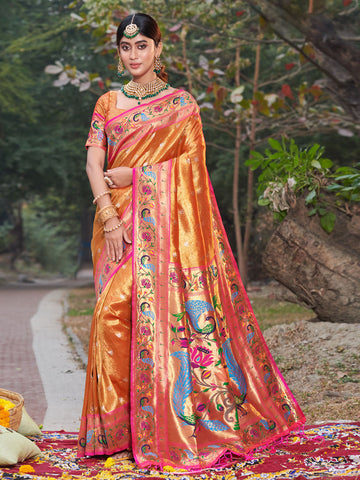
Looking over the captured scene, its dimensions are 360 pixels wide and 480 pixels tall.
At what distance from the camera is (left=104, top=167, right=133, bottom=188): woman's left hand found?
3.22 m

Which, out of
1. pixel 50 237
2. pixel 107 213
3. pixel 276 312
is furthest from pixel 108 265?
pixel 50 237

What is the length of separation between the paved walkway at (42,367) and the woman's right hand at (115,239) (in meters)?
1.44

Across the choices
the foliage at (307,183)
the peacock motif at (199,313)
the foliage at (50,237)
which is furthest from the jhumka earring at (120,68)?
the foliage at (50,237)

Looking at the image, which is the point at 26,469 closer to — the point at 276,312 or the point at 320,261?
the point at 320,261

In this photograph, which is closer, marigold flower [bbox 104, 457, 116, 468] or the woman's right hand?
marigold flower [bbox 104, 457, 116, 468]

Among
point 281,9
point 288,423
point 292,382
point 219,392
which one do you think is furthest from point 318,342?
point 281,9

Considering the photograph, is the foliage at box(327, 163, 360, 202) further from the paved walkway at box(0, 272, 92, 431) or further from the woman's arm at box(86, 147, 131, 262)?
the woman's arm at box(86, 147, 131, 262)

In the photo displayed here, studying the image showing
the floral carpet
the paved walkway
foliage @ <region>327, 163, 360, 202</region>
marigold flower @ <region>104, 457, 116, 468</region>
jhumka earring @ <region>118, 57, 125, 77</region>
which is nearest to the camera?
the floral carpet

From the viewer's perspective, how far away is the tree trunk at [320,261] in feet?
19.6

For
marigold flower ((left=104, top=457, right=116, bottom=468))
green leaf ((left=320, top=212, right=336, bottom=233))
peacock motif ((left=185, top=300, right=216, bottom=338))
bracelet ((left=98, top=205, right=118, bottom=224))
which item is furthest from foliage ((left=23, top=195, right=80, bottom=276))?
marigold flower ((left=104, top=457, right=116, bottom=468))

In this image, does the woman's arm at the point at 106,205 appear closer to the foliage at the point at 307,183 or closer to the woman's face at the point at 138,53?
the woman's face at the point at 138,53

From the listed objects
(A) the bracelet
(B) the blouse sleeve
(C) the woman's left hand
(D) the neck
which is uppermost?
(D) the neck

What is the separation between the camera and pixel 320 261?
6.04 m

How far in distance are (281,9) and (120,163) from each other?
387cm
